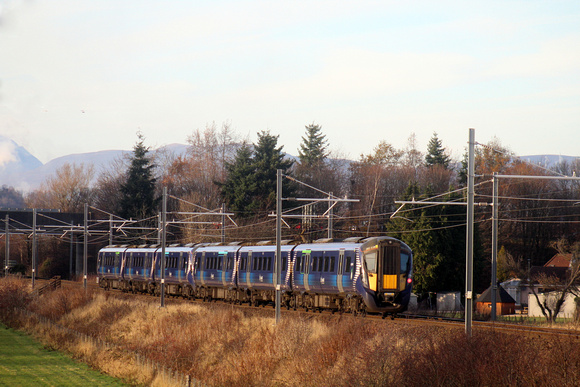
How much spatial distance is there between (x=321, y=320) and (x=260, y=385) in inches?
199

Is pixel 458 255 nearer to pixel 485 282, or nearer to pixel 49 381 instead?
pixel 485 282

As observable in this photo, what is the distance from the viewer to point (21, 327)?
46719mm

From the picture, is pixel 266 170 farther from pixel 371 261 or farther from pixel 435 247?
pixel 371 261

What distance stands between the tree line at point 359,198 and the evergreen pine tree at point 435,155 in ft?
0.41

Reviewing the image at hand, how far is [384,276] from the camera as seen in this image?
29.4 metres

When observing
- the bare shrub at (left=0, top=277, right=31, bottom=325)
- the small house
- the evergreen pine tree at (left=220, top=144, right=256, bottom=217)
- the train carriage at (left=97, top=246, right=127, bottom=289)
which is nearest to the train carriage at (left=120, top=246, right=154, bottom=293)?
the train carriage at (left=97, top=246, right=127, bottom=289)

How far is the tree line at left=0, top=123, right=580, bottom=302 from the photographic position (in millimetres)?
57875

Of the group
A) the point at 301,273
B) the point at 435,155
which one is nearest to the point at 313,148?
the point at 435,155

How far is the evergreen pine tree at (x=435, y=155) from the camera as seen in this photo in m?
91.4

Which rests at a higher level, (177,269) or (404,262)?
(404,262)

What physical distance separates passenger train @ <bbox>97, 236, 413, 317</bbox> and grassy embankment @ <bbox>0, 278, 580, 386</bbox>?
2.62 metres

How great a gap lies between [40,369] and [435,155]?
222ft

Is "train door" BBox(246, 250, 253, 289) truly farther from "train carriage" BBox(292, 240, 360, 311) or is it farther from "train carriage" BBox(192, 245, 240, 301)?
"train carriage" BBox(292, 240, 360, 311)

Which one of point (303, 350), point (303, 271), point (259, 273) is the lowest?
point (303, 350)
